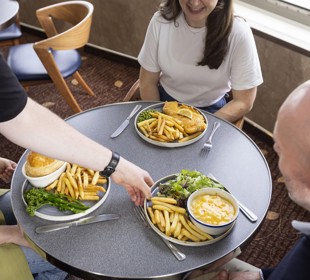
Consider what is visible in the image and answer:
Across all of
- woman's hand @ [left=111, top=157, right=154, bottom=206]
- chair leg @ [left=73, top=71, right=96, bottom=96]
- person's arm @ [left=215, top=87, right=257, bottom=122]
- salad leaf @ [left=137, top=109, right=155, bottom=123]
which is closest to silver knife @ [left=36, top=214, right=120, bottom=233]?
woman's hand @ [left=111, top=157, right=154, bottom=206]

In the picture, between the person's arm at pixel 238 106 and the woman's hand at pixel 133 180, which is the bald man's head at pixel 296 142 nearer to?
the woman's hand at pixel 133 180

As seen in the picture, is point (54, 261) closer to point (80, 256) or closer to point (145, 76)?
point (80, 256)

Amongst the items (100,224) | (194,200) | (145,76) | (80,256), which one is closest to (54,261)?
(80,256)

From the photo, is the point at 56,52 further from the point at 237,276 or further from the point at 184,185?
the point at 237,276

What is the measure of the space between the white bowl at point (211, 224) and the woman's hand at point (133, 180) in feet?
0.59

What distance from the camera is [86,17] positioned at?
2.85 meters

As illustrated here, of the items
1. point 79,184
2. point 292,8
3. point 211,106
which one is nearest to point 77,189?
point 79,184

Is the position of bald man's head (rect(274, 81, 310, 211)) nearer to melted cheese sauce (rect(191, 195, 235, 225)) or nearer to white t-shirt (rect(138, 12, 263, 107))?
melted cheese sauce (rect(191, 195, 235, 225))

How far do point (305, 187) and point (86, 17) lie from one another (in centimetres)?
213

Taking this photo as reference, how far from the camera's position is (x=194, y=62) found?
87.7 inches

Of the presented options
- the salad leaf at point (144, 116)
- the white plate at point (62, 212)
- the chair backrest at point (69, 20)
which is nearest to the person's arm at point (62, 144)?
the white plate at point (62, 212)

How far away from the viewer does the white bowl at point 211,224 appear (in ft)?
4.36

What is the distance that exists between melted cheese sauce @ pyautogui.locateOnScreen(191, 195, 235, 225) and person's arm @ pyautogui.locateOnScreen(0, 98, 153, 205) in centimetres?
20

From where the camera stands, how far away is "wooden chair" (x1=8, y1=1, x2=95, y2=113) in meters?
2.79
